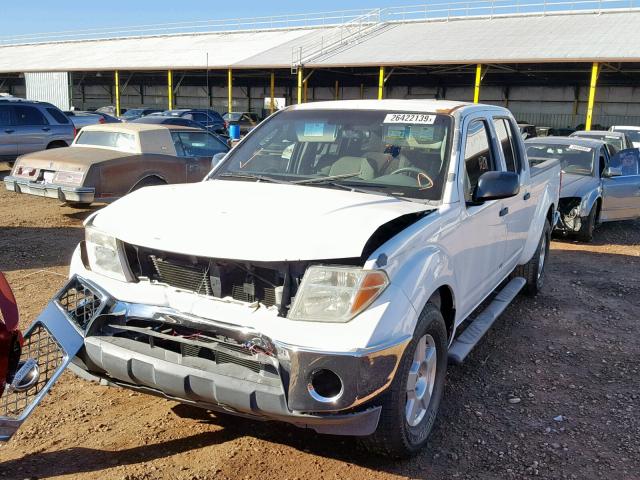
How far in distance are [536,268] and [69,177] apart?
6.43m

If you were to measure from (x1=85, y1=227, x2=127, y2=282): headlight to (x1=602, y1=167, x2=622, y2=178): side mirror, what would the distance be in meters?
9.14

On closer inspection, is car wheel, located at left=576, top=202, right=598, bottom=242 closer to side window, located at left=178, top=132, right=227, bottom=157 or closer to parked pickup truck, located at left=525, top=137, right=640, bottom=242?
parked pickup truck, located at left=525, top=137, right=640, bottom=242

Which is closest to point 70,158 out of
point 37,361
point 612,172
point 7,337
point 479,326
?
point 37,361

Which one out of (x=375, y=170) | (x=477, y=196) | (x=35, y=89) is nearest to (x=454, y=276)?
(x=477, y=196)

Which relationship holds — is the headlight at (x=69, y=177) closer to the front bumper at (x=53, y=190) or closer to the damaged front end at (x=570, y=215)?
the front bumper at (x=53, y=190)

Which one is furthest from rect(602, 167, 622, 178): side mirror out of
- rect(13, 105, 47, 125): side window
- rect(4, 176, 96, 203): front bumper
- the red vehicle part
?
rect(13, 105, 47, 125): side window

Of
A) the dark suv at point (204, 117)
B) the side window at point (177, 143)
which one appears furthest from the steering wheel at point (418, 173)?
the dark suv at point (204, 117)

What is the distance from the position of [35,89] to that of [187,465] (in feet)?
149

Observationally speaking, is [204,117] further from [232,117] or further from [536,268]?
[536,268]

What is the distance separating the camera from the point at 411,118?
13.8 feet

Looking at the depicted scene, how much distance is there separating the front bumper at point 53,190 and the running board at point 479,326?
5922 mm

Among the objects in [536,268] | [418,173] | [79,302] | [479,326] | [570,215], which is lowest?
[570,215]

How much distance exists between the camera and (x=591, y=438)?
3611mm

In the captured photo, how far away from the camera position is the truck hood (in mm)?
2811
